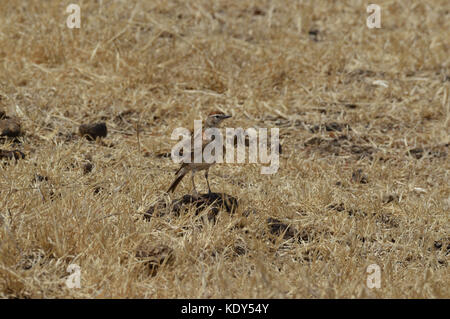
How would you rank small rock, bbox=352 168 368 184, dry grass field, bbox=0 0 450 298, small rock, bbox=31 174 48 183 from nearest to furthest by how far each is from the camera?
dry grass field, bbox=0 0 450 298, small rock, bbox=31 174 48 183, small rock, bbox=352 168 368 184

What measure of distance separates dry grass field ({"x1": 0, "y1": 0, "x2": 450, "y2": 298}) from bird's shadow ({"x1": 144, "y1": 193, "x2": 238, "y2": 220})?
7 cm

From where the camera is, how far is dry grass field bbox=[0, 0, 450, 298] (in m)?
4.71

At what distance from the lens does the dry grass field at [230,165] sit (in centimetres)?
471

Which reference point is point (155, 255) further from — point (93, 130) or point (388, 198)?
point (93, 130)

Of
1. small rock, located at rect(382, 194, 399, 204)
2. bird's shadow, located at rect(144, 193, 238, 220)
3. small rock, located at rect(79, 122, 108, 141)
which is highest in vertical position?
small rock, located at rect(79, 122, 108, 141)

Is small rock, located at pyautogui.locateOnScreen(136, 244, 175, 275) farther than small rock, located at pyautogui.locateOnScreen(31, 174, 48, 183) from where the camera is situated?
No

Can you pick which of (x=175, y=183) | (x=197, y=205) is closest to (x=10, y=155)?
(x=175, y=183)

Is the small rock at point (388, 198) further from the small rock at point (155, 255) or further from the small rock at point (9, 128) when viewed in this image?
the small rock at point (9, 128)

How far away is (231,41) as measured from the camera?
9.48 m

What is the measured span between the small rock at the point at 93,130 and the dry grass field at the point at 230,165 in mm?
121

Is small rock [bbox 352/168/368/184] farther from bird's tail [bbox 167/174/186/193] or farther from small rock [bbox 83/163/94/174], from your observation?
small rock [bbox 83/163/94/174]

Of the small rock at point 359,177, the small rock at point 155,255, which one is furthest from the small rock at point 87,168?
the small rock at point 359,177

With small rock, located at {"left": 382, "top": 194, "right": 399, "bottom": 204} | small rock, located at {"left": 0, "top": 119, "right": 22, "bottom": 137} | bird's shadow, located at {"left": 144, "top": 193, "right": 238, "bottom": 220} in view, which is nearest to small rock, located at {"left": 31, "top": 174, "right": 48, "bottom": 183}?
bird's shadow, located at {"left": 144, "top": 193, "right": 238, "bottom": 220}

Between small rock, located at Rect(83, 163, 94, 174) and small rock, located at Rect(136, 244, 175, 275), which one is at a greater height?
small rock, located at Rect(83, 163, 94, 174)
